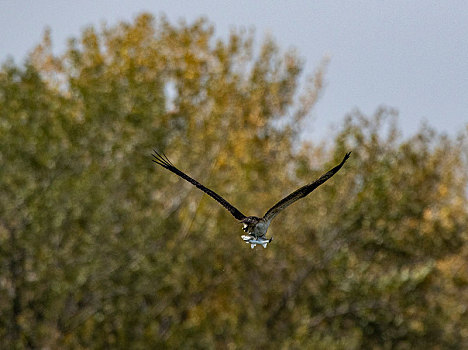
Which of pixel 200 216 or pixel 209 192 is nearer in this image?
pixel 209 192

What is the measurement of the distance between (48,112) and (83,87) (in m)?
1.14

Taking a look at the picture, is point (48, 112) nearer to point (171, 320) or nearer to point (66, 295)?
point (66, 295)

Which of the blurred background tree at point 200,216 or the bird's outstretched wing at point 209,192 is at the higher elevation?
the blurred background tree at point 200,216

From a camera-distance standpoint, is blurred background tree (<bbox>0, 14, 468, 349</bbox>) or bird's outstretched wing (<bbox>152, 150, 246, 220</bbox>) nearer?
bird's outstretched wing (<bbox>152, 150, 246, 220</bbox>)

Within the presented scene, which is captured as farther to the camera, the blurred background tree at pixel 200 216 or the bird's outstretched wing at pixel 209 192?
the blurred background tree at pixel 200 216

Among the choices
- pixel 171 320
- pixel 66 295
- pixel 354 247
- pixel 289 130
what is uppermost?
pixel 289 130

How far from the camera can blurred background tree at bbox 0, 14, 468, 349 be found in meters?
21.5

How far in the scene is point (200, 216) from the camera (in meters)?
26.0

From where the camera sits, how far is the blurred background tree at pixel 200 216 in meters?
21.5

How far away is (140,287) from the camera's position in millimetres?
22781

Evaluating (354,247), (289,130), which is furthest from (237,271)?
(289,130)

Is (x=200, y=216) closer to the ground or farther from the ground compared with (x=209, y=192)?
farther from the ground

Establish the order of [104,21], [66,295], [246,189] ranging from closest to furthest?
1. [66,295]
2. [246,189]
3. [104,21]

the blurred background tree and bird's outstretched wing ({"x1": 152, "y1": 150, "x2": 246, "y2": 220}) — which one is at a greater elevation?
the blurred background tree
